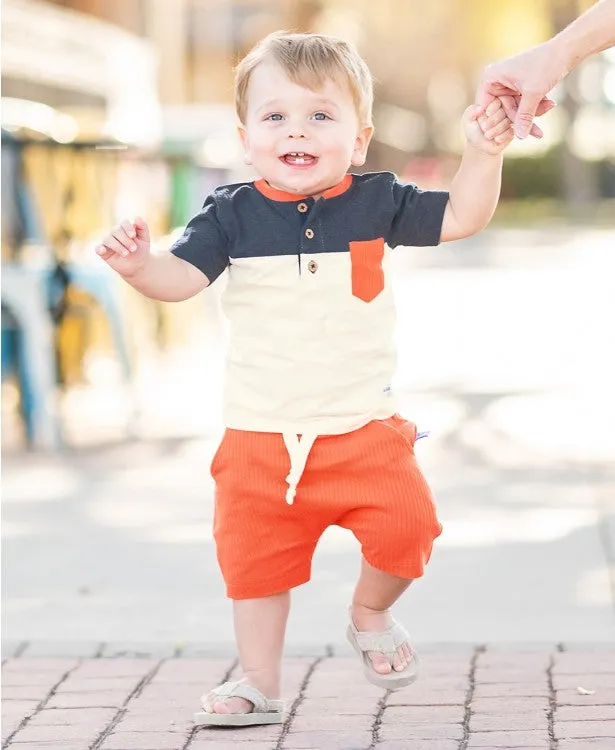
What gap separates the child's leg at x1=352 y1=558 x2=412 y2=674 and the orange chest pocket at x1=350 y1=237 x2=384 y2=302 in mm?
600

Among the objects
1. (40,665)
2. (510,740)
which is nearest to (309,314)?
(510,740)

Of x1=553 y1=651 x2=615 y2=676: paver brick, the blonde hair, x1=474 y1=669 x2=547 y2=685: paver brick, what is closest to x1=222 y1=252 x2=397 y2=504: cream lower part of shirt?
the blonde hair

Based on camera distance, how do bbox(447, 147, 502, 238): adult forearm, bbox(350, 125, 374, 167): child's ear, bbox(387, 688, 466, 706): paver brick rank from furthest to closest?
bbox(387, 688, 466, 706): paver brick → bbox(350, 125, 374, 167): child's ear → bbox(447, 147, 502, 238): adult forearm

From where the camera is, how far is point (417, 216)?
12.2 feet

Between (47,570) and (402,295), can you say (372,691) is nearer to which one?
(47,570)

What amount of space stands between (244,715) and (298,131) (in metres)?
1.29

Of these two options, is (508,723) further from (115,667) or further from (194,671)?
(115,667)

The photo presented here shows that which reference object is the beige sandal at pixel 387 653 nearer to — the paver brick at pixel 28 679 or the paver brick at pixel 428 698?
the paver brick at pixel 428 698

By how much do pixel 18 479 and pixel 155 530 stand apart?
3.90 feet

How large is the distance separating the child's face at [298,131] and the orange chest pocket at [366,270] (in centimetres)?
16

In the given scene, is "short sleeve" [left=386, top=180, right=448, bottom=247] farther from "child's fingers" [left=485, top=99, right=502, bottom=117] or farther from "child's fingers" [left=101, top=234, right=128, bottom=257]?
"child's fingers" [left=101, top=234, right=128, bottom=257]

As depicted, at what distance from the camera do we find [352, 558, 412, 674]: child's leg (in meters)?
3.74

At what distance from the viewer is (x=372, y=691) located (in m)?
4.03

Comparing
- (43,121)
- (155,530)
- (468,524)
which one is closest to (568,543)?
(468,524)
